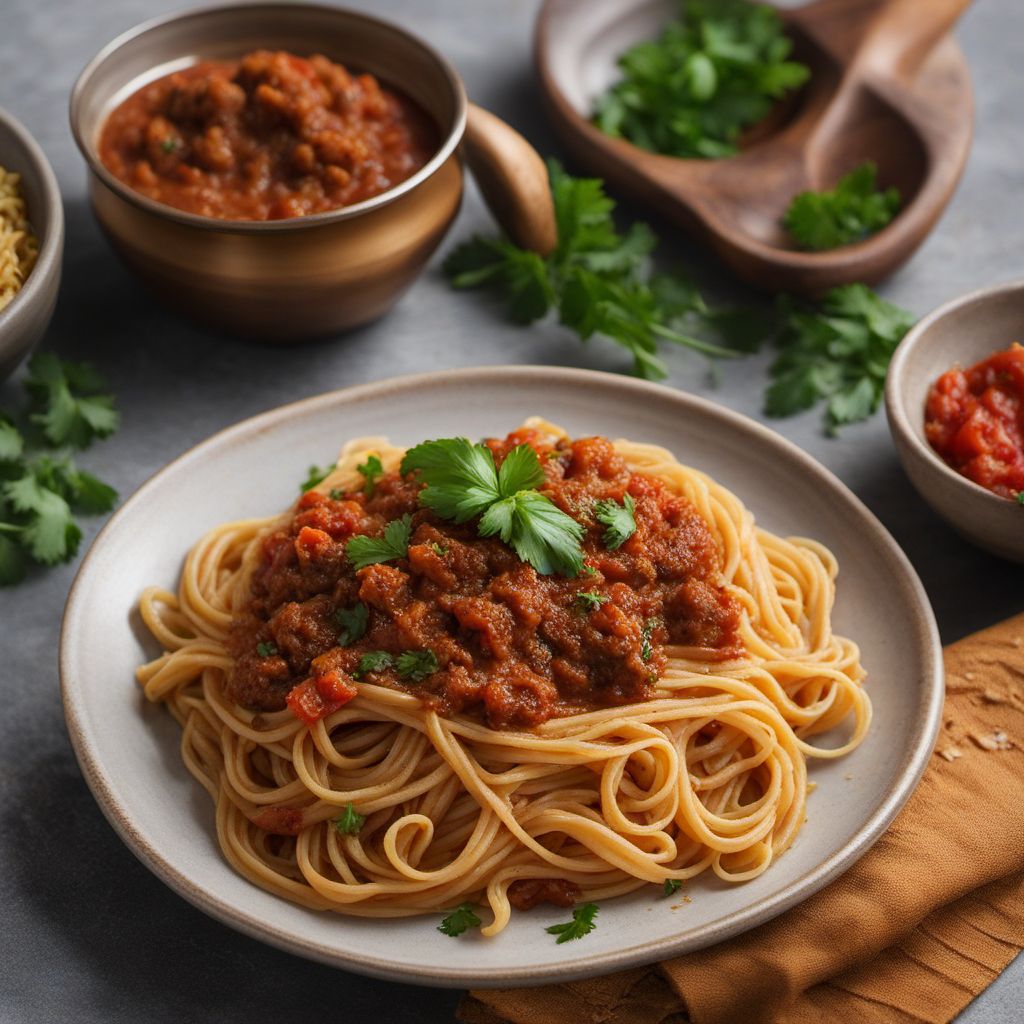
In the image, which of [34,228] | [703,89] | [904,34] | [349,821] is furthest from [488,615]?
[904,34]

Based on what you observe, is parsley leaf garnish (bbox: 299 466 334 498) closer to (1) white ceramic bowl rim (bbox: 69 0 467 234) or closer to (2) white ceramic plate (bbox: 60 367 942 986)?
(2) white ceramic plate (bbox: 60 367 942 986)

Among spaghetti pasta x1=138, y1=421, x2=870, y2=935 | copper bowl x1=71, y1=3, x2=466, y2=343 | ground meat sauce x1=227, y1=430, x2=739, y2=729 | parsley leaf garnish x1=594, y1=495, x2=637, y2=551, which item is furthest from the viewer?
copper bowl x1=71, y1=3, x2=466, y2=343

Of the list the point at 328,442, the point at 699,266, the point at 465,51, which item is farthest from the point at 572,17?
the point at 328,442

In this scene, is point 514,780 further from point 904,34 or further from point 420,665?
point 904,34

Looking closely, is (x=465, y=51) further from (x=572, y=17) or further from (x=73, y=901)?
(x=73, y=901)

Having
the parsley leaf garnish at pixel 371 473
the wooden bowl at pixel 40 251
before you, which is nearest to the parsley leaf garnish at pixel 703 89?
the wooden bowl at pixel 40 251

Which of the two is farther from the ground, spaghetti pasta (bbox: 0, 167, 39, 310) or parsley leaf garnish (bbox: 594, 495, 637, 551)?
parsley leaf garnish (bbox: 594, 495, 637, 551)

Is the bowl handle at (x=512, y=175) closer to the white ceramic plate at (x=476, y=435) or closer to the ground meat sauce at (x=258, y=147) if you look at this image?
the ground meat sauce at (x=258, y=147)

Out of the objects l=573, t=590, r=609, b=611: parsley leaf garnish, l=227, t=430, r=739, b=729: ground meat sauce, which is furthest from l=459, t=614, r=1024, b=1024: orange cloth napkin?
l=573, t=590, r=609, b=611: parsley leaf garnish
